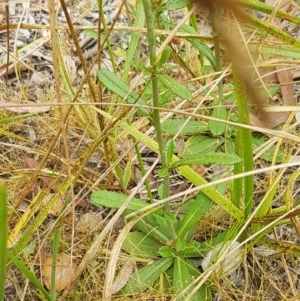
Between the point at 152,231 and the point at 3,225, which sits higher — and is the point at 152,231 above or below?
below

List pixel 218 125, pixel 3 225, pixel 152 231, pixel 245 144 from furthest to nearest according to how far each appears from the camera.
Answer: pixel 218 125
pixel 152 231
pixel 245 144
pixel 3 225

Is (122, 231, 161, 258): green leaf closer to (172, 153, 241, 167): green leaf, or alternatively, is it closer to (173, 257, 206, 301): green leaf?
(173, 257, 206, 301): green leaf

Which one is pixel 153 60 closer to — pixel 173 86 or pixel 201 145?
pixel 173 86

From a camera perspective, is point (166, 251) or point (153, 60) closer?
point (153, 60)

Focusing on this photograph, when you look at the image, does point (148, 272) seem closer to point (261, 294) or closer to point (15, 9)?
point (261, 294)

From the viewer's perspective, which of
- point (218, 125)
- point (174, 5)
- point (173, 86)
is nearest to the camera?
point (174, 5)

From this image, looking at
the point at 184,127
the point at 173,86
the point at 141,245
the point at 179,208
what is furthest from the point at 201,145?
the point at 173,86
